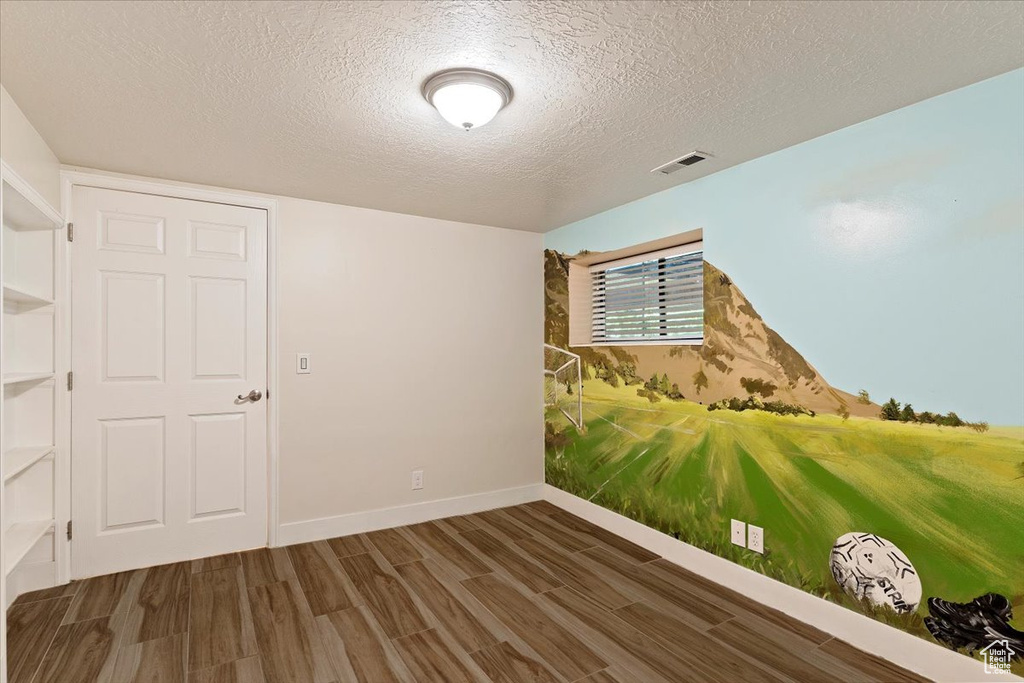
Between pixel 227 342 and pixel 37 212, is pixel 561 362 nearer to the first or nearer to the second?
pixel 227 342

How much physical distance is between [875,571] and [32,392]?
4151 mm

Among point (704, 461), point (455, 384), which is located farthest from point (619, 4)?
point (455, 384)

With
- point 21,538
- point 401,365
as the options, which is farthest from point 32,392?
point 401,365

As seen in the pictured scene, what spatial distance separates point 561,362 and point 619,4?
9.51 ft

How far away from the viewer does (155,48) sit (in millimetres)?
1641

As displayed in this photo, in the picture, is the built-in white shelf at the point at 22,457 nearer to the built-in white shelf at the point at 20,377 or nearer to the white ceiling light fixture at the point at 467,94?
the built-in white shelf at the point at 20,377

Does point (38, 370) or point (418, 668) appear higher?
point (38, 370)

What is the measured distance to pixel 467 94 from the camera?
1.83m

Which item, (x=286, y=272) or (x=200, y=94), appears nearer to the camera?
(x=200, y=94)

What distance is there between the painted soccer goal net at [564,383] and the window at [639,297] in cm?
19

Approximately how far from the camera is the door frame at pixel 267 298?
104 inches

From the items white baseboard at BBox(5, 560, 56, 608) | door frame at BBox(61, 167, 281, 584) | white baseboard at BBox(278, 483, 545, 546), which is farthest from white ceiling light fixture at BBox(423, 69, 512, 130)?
white baseboard at BBox(5, 560, 56, 608)

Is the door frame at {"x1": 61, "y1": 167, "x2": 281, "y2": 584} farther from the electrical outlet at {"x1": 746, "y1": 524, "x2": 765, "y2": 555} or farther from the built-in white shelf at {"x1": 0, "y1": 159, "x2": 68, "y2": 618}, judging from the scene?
the electrical outlet at {"x1": 746, "y1": 524, "x2": 765, "y2": 555}

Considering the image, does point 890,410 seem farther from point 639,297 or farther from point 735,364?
point 639,297
